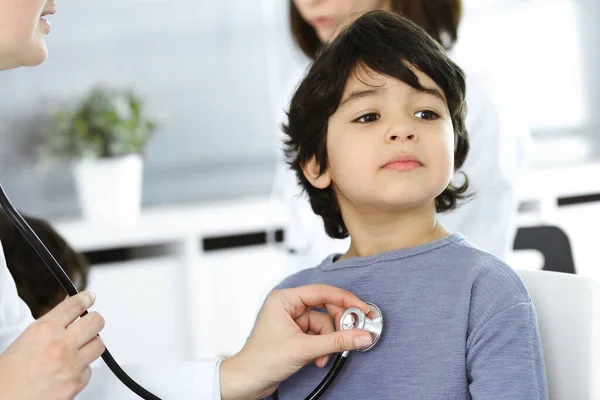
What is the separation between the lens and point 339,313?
1216 mm

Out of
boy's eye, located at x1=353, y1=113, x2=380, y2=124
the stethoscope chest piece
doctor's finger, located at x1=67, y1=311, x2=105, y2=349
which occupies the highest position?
boy's eye, located at x1=353, y1=113, x2=380, y2=124

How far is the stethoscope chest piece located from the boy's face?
163 mm

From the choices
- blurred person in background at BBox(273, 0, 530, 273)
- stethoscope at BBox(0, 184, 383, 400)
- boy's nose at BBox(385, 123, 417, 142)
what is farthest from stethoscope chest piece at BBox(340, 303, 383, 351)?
blurred person in background at BBox(273, 0, 530, 273)

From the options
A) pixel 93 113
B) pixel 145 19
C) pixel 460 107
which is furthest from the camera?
pixel 145 19

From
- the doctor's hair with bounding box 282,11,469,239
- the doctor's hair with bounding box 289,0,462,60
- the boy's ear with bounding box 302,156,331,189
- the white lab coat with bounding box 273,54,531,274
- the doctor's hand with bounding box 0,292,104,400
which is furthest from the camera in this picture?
the doctor's hair with bounding box 289,0,462,60

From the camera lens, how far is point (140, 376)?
1.36 meters

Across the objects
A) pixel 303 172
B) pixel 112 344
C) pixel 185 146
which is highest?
pixel 303 172

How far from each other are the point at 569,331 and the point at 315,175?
1.50 feet

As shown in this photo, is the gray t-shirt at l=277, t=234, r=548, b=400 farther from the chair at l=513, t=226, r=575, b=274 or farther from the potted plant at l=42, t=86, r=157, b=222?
the potted plant at l=42, t=86, r=157, b=222

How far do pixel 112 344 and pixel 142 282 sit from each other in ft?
0.78

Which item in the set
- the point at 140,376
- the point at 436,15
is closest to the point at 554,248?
the point at 436,15

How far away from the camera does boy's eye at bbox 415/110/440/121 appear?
4.12 feet

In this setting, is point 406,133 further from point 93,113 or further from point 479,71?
point 93,113

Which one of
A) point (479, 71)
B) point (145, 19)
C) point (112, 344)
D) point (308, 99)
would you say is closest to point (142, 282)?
point (112, 344)
